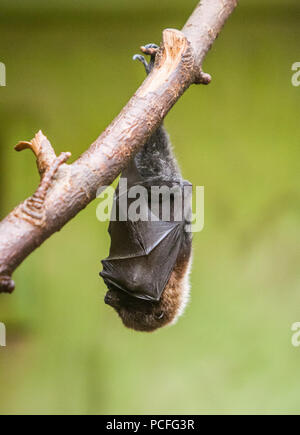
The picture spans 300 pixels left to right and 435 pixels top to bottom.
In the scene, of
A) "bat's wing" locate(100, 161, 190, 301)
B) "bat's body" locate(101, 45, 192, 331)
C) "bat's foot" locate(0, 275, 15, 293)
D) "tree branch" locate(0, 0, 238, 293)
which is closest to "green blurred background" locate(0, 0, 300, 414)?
"bat's body" locate(101, 45, 192, 331)

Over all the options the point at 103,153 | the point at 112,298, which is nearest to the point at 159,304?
the point at 112,298

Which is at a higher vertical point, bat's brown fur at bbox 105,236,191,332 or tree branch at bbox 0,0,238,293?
tree branch at bbox 0,0,238,293

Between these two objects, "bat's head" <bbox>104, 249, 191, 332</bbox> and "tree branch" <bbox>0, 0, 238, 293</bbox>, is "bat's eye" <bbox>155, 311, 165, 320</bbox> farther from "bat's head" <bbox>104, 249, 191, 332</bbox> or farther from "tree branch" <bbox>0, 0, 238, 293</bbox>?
"tree branch" <bbox>0, 0, 238, 293</bbox>

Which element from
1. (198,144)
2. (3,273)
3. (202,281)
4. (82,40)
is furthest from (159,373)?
(3,273)

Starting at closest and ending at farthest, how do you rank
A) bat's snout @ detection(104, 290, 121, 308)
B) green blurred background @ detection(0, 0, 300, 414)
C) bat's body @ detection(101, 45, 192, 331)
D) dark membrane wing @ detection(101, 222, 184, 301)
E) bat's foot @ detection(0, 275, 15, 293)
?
1. bat's foot @ detection(0, 275, 15, 293)
2. bat's body @ detection(101, 45, 192, 331)
3. dark membrane wing @ detection(101, 222, 184, 301)
4. bat's snout @ detection(104, 290, 121, 308)
5. green blurred background @ detection(0, 0, 300, 414)

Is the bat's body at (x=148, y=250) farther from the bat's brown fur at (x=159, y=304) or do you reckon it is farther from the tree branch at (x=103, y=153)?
the tree branch at (x=103, y=153)
